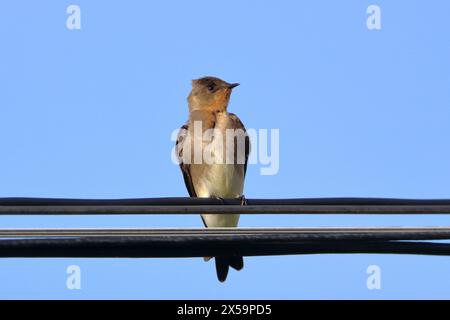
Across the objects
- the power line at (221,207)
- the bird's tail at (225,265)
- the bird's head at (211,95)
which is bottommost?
the bird's tail at (225,265)

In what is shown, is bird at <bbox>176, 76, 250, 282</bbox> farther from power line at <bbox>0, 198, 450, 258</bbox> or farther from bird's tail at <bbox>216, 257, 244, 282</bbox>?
power line at <bbox>0, 198, 450, 258</bbox>

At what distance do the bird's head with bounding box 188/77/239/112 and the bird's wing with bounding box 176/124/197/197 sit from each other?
0.45 meters

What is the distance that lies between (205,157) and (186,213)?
5156 mm

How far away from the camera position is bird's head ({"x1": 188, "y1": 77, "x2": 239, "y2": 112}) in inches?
450

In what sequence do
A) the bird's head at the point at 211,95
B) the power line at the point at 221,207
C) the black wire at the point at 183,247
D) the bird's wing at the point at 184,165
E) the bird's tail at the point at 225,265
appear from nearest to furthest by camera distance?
the black wire at the point at 183,247
the power line at the point at 221,207
the bird's tail at the point at 225,265
the bird's wing at the point at 184,165
the bird's head at the point at 211,95

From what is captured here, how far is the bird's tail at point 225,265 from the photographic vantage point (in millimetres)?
10430

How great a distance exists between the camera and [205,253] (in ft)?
18.2

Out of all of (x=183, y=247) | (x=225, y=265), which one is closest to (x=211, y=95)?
(x=225, y=265)

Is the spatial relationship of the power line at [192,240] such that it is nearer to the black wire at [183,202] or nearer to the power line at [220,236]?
the power line at [220,236]

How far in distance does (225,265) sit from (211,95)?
83.0 inches

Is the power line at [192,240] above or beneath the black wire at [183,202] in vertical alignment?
beneath

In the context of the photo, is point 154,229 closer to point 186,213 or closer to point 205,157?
point 186,213

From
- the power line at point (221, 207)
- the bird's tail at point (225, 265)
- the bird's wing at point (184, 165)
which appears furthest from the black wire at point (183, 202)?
the bird's wing at point (184, 165)
